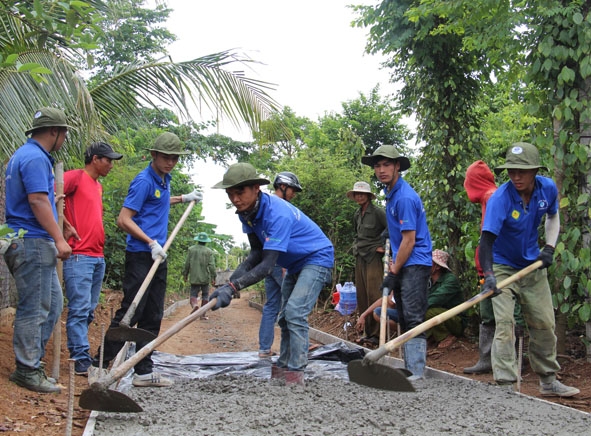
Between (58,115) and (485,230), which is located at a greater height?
(58,115)

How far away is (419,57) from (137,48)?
18.2 m

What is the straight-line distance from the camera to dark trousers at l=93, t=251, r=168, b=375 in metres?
4.87

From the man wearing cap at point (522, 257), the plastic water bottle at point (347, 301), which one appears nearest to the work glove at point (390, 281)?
the man wearing cap at point (522, 257)

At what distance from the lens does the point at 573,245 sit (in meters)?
5.32

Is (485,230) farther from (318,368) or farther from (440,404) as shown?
(318,368)

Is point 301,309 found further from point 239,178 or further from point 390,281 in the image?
point 239,178

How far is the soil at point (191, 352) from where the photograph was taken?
11.9 feet

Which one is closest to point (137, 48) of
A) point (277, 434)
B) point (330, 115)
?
point (330, 115)

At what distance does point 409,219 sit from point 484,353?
1774 millimetres

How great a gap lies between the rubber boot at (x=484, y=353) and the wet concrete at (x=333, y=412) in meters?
1.21

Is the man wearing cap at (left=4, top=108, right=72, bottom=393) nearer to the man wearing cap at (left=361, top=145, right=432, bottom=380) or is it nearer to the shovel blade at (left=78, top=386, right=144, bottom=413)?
the shovel blade at (left=78, top=386, right=144, bottom=413)

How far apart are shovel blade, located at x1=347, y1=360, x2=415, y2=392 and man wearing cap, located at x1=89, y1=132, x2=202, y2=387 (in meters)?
1.65

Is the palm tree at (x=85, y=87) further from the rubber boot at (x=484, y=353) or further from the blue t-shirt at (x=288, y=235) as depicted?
the rubber boot at (x=484, y=353)

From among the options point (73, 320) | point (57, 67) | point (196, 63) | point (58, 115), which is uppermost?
point (196, 63)
